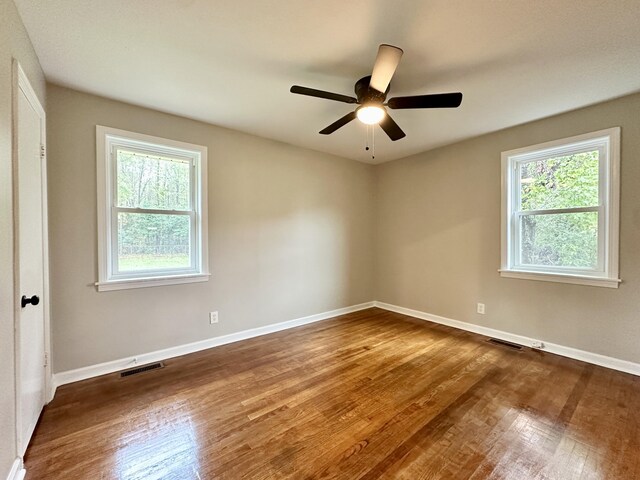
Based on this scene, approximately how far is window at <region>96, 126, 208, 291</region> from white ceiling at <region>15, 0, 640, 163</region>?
1.41 ft

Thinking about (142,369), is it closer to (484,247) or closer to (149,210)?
(149,210)

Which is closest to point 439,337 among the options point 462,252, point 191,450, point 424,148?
point 462,252

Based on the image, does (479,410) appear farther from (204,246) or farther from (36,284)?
(36,284)

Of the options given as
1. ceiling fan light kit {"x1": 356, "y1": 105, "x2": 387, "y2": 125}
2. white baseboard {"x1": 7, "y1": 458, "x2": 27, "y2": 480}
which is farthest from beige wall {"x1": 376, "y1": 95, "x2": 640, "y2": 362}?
white baseboard {"x1": 7, "y1": 458, "x2": 27, "y2": 480}

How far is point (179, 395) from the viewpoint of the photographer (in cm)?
219

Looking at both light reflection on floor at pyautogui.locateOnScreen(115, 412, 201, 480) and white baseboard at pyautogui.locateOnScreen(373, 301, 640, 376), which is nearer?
light reflection on floor at pyautogui.locateOnScreen(115, 412, 201, 480)

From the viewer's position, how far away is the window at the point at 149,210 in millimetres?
2531

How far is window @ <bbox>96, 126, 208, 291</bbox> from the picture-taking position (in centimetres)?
253

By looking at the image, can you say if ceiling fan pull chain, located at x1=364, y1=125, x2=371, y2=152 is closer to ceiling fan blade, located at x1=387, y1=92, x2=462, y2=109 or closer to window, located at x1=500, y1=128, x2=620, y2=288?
ceiling fan blade, located at x1=387, y1=92, x2=462, y2=109

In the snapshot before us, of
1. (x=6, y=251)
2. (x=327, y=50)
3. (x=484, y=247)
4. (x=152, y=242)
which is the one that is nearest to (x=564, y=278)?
(x=484, y=247)

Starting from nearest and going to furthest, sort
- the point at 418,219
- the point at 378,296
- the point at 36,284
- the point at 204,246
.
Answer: the point at 36,284 → the point at 204,246 → the point at 418,219 → the point at 378,296

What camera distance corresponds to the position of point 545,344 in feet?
9.87

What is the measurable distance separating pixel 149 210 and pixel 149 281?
2.32 feet

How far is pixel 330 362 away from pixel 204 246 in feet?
6.03
